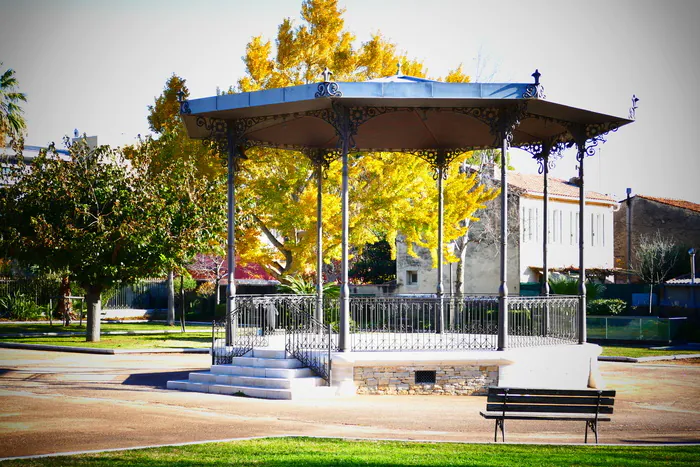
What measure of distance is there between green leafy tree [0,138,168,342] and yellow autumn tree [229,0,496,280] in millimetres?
3337

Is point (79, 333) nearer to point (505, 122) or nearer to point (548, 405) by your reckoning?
point (505, 122)

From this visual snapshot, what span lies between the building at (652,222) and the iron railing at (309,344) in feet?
139

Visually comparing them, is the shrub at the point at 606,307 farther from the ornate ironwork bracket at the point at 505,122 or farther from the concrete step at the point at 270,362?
the concrete step at the point at 270,362

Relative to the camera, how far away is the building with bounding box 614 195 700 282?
55.3 meters

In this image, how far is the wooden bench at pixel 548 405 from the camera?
39.4 feet

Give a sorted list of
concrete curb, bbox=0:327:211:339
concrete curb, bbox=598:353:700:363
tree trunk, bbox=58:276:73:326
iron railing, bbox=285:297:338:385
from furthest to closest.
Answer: tree trunk, bbox=58:276:73:326 < concrete curb, bbox=0:327:211:339 < concrete curb, bbox=598:353:700:363 < iron railing, bbox=285:297:338:385

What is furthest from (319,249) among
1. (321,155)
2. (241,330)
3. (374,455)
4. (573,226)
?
(573,226)

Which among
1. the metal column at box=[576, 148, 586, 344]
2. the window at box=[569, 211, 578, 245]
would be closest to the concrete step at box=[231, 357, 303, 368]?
the metal column at box=[576, 148, 586, 344]

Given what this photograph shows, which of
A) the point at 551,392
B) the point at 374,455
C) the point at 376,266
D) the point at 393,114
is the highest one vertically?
the point at 393,114

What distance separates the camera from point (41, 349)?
27.8m

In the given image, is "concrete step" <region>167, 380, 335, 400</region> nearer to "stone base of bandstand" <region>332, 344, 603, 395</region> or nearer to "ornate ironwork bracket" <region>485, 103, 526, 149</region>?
"stone base of bandstand" <region>332, 344, 603, 395</region>

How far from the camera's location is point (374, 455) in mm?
10227

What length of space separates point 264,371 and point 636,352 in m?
18.3

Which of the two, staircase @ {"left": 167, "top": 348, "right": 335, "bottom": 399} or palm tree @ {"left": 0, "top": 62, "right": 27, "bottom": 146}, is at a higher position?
palm tree @ {"left": 0, "top": 62, "right": 27, "bottom": 146}
